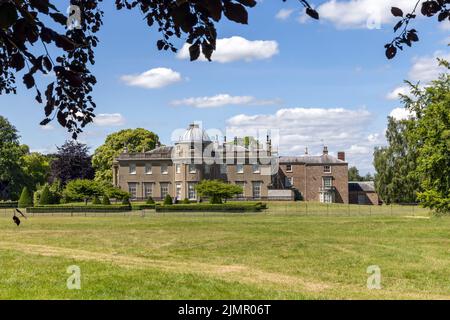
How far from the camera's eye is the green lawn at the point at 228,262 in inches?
420

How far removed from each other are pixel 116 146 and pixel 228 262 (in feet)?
232

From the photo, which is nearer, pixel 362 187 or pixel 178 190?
pixel 178 190

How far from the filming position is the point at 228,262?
17.3 m

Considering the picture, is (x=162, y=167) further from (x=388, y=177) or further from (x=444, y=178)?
(x=444, y=178)

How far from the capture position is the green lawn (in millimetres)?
10680

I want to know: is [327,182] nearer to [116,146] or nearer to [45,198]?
[116,146]

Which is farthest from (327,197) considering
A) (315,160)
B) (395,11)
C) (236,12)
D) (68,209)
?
(236,12)

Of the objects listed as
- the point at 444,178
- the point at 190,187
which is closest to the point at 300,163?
the point at 190,187

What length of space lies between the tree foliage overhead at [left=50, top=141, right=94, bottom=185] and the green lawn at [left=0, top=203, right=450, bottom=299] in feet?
144

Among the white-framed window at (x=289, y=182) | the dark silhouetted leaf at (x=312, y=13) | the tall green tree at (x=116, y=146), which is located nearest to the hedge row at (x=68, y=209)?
the tall green tree at (x=116, y=146)

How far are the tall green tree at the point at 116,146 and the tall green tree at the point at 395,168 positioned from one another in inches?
1485

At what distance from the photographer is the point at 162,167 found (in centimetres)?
7350

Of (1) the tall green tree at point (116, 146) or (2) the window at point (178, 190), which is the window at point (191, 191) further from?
(1) the tall green tree at point (116, 146)
